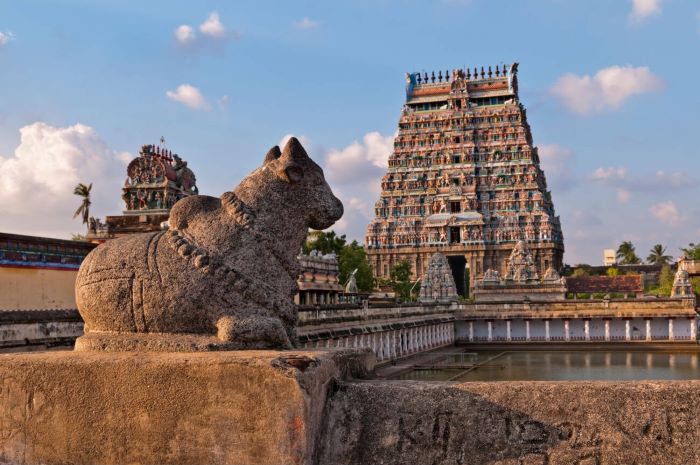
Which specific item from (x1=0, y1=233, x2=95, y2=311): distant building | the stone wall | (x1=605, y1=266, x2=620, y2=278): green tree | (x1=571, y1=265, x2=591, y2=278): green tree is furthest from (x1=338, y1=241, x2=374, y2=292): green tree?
the stone wall

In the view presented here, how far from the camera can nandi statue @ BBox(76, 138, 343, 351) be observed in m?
4.96

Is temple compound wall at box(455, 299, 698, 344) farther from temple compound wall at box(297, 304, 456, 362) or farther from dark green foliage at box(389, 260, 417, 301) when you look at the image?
dark green foliage at box(389, 260, 417, 301)

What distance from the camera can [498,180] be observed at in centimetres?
8662

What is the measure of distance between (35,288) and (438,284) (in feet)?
143

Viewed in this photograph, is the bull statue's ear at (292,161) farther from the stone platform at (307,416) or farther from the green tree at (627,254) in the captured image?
the green tree at (627,254)

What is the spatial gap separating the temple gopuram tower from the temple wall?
64.3m

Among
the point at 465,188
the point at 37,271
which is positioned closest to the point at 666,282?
the point at 465,188

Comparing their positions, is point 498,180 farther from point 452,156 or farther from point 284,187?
point 284,187

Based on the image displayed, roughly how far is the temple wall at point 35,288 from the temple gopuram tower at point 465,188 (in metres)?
64.3

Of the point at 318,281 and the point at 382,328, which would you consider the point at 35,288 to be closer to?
the point at 382,328

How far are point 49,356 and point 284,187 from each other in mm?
1905

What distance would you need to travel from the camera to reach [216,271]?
16.5 feet

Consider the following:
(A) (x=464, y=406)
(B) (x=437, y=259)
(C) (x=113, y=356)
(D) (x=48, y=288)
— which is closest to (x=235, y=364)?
(C) (x=113, y=356)

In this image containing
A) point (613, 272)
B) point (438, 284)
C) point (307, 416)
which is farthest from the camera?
point (613, 272)
